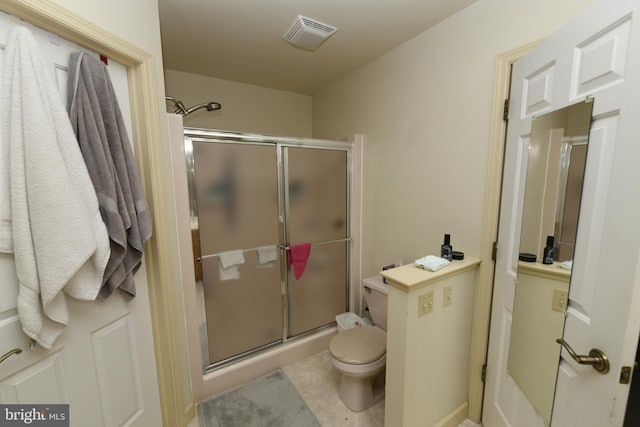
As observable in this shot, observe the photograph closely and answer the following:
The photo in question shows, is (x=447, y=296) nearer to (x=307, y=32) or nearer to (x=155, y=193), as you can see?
(x=155, y=193)

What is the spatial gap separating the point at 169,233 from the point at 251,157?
29.0 inches

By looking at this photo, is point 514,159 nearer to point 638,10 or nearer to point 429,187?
point 429,187

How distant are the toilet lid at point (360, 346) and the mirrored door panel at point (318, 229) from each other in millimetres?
486

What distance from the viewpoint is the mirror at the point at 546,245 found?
2.89 feet

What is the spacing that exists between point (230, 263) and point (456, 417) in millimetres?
1700

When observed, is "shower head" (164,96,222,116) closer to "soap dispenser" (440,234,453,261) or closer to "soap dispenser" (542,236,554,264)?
"soap dispenser" (440,234,453,261)

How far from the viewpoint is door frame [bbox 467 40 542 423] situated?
1296mm

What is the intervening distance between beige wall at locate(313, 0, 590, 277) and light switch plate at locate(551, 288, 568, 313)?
525 millimetres

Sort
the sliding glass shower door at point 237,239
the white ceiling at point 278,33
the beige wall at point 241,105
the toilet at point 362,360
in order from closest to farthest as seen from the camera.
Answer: the white ceiling at point 278,33
the toilet at point 362,360
the sliding glass shower door at point 237,239
the beige wall at point 241,105

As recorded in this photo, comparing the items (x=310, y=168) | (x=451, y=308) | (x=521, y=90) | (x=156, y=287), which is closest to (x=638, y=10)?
(x=521, y=90)

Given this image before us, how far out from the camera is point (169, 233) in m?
1.40

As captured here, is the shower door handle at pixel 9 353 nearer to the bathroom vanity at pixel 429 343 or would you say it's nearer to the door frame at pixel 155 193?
the door frame at pixel 155 193

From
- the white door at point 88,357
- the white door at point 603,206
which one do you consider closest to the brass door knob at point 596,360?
the white door at point 603,206

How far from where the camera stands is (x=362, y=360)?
1.55 m
